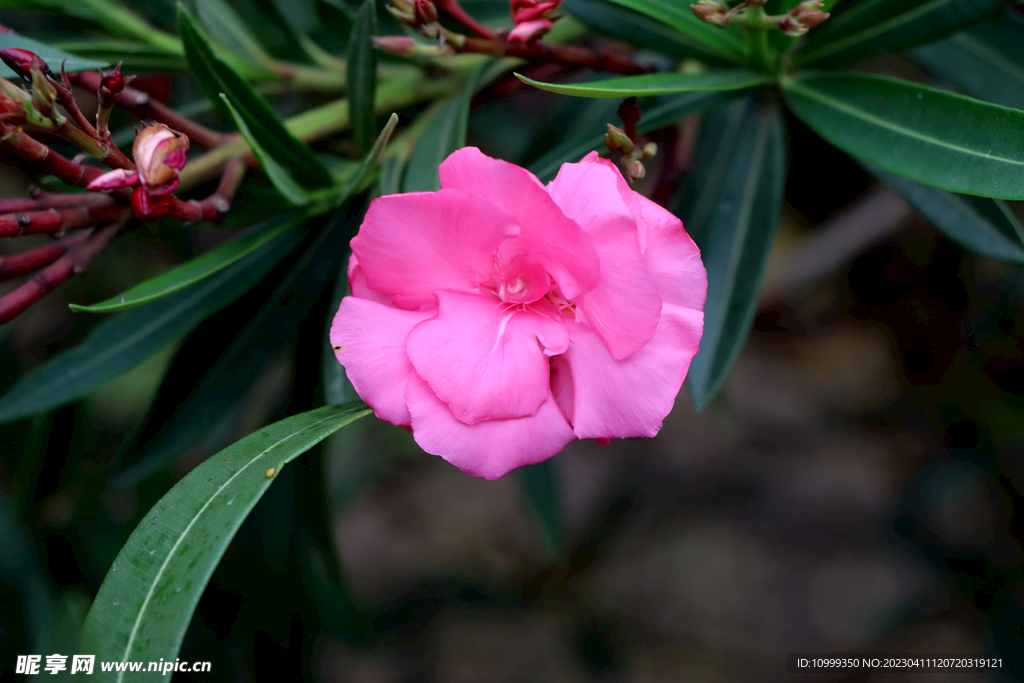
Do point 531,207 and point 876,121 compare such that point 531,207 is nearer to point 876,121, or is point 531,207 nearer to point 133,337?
point 876,121

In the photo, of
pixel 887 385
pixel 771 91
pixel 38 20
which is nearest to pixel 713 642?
pixel 887 385

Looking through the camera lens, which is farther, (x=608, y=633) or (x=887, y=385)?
(x=887, y=385)

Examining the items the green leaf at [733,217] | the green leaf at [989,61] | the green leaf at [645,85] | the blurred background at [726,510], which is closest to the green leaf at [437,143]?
the green leaf at [645,85]

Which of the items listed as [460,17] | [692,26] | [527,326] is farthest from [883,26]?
[527,326]

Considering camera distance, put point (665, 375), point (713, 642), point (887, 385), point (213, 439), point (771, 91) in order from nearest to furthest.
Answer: point (665, 375) < point (771, 91) < point (213, 439) < point (713, 642) < point (887, 385)

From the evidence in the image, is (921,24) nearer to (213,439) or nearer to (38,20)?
(213,439)

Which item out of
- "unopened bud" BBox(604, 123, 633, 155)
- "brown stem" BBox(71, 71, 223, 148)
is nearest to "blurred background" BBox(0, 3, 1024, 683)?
"brown stem" BBox(71, 71, 223, 148)

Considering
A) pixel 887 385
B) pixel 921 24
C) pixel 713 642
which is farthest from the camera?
pixel 887 385
